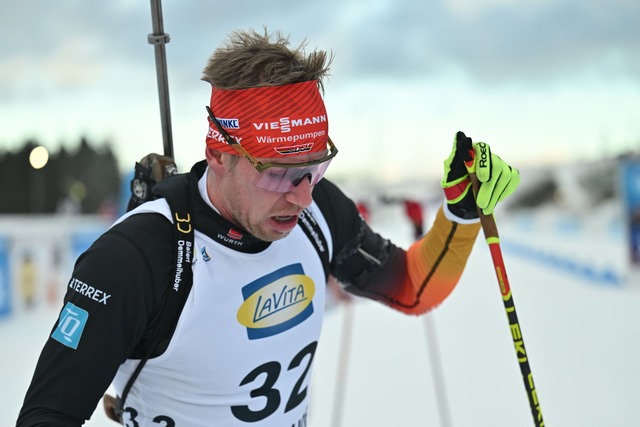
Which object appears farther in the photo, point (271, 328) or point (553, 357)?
point (553, 357)

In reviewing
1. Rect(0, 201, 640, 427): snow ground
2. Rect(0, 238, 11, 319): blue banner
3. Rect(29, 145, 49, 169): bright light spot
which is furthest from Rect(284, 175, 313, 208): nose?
Rect(0, 238, 11, 319): blue banner

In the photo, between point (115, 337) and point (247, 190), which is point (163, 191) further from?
point (115, 337)

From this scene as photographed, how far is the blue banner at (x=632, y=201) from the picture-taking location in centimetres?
1130

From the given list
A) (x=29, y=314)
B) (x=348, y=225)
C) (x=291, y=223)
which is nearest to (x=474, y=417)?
(x=348, y=225)

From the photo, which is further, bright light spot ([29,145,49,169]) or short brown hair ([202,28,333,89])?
bright light spot ([29,145,49,169])

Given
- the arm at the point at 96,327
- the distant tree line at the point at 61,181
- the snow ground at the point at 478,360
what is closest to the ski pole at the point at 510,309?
the arm at the point at 96,327

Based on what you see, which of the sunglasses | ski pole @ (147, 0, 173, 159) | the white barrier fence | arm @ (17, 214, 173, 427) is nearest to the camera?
arm @ (17, 214, 173, 427)

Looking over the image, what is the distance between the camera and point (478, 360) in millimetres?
7160

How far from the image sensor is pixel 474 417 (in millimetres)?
5457

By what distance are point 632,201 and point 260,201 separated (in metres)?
11.5

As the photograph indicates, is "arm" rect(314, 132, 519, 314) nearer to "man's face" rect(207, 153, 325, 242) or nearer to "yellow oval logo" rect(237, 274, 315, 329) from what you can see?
"yellow oval logo" rect(237, 274, 315, 329)

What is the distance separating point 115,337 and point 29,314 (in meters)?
9.36

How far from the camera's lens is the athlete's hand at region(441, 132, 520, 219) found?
1800 millimetres

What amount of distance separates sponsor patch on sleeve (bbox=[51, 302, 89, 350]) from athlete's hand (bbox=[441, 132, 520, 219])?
44.9 inches
